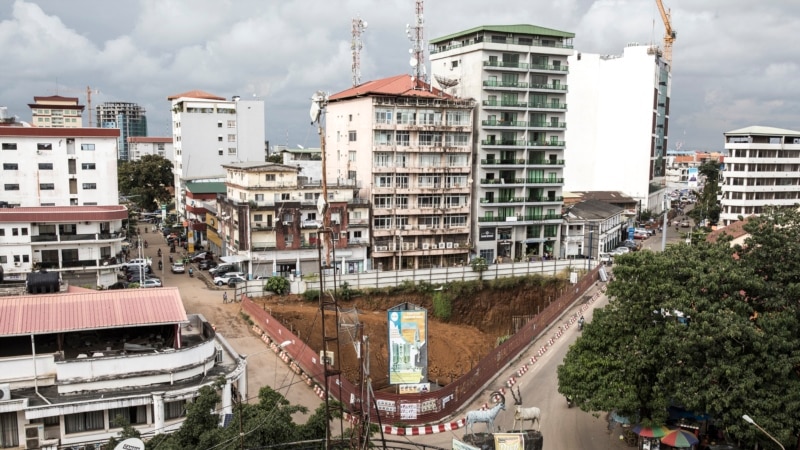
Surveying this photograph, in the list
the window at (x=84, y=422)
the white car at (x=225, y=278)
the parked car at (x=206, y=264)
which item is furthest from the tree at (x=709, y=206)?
the window at (x=84, y=422)

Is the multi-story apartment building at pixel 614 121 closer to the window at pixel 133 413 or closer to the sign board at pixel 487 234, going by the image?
the sign board at pixel 487 234

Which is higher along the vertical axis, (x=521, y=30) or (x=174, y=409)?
(x=521, y=30)

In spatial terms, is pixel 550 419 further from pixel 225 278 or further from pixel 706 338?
pixel 225 278

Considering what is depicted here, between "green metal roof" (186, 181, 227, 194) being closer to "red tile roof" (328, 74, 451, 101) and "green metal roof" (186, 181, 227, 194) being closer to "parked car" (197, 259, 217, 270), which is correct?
"parked car" (197, 259, 217, 270)

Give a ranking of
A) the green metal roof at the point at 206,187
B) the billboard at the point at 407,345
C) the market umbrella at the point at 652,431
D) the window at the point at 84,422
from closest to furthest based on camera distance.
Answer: the window at the point at 84,422, the market umbrella at the point at 652,431, the billboard at the point at 407,345, the green metal roof at the point at 206,187

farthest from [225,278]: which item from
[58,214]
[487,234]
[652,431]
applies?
[652,431]

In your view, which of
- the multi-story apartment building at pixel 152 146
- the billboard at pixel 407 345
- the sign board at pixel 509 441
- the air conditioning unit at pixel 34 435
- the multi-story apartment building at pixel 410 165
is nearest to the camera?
the sign board at pixel 509 441
